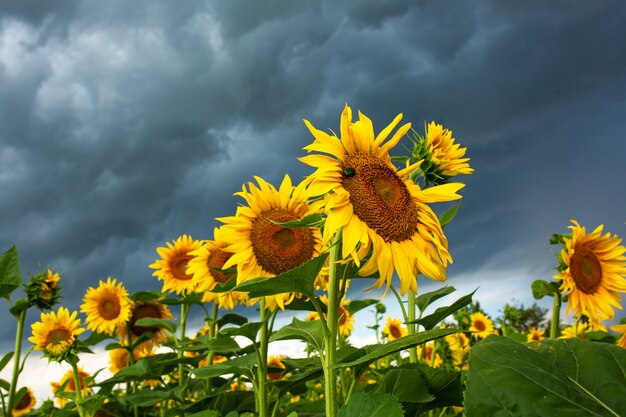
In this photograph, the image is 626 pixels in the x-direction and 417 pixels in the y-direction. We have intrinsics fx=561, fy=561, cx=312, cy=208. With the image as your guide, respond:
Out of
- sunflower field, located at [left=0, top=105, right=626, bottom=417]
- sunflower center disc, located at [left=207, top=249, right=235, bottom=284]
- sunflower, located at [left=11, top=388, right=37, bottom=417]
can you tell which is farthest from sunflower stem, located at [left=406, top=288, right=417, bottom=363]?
sunflower, located at [left=11, top=388, right=37, bottom=417]

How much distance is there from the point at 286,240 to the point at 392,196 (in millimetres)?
1009

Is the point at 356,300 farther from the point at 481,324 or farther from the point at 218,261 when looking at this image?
the point at 481,324

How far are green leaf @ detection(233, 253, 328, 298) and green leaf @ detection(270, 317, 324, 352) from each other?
37 cm

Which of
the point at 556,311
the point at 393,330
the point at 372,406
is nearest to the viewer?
the point at 372,406

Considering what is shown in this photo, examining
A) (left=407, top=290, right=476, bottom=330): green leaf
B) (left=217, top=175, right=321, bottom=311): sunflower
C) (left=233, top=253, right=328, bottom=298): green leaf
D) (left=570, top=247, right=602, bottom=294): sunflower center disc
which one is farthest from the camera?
(left=570, top=247, right=602, bottom=294): sunflower center disc

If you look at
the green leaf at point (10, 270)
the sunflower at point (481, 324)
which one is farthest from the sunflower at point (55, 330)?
the sunflower at point (481, 324)

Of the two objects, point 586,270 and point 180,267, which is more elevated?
point 180,267

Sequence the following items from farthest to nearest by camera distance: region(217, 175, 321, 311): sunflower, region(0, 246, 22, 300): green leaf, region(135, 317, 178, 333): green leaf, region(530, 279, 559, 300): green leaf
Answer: region(135, 317, 178, 333): green leaf, region(0, 246, 22, 300): green leaf, region(530, 279, 559, 300): green leaf, region(217, 175, 321, 311): sunflower

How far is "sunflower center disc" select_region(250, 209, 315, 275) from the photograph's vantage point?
3225 millimetres

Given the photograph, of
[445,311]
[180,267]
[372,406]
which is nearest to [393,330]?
[180,267]

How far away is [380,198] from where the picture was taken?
2.41 metres

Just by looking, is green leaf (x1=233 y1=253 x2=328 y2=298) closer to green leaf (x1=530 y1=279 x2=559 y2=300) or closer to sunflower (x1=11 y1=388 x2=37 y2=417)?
green leaf (x1=530 y1=279 x2=559 y2=300)

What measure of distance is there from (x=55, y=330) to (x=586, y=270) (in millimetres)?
4379

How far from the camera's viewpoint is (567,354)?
5.26 ft
